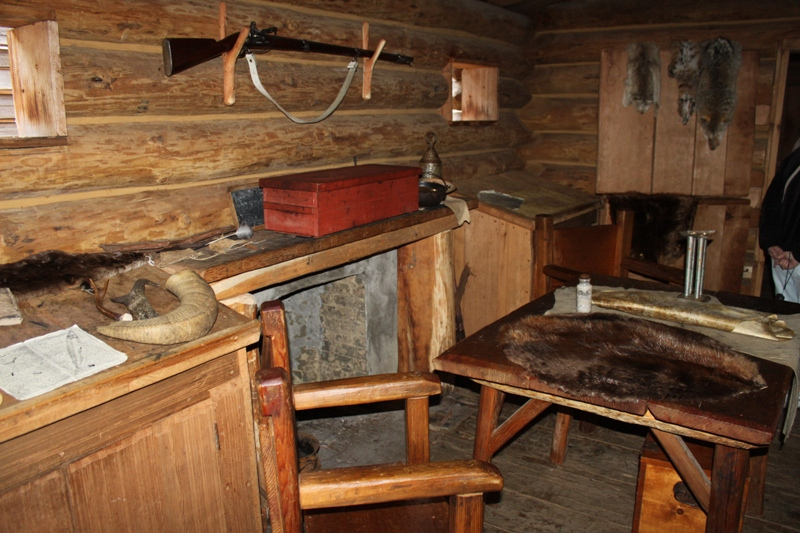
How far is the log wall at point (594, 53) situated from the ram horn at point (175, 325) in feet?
15.1

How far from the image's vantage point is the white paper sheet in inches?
65.9

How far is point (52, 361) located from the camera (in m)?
1.80

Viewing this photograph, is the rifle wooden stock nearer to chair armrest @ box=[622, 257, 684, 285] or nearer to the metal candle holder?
the metal candle holder

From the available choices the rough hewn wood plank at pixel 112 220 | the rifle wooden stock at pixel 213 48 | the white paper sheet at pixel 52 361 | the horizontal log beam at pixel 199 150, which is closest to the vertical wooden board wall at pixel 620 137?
the horizontal log beam at pixel 199 150

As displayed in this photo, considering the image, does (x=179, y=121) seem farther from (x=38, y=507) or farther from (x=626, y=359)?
(x=626, y=359)

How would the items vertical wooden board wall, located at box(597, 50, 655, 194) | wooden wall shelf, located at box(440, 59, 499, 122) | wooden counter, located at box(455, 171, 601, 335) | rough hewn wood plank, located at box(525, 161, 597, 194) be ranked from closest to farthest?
wooden counter, located at box(455, 171, 601, 335)
vertical wooden board wall, located at box(597, 50, 655, 194)
wooden wall shelf, located at box(440, 59, 499, 122)
rough hewn wood plank, located at box(525, 161, 597, 194)

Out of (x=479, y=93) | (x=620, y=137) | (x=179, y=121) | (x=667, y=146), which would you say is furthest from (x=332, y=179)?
(x=667, y=146)

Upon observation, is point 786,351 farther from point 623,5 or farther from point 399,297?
point 623,5

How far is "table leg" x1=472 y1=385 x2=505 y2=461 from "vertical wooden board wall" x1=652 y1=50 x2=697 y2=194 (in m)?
3.54

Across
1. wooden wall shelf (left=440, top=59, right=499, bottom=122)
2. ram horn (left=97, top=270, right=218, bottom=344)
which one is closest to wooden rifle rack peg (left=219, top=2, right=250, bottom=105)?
ram horn (left=97, top=270, right=218, bottom=344)

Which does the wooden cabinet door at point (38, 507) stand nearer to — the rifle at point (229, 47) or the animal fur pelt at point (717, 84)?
the rifle at point (229, 47)

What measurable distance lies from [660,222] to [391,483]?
4.64 meters

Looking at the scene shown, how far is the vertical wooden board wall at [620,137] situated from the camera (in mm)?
5387

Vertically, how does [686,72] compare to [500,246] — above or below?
above
